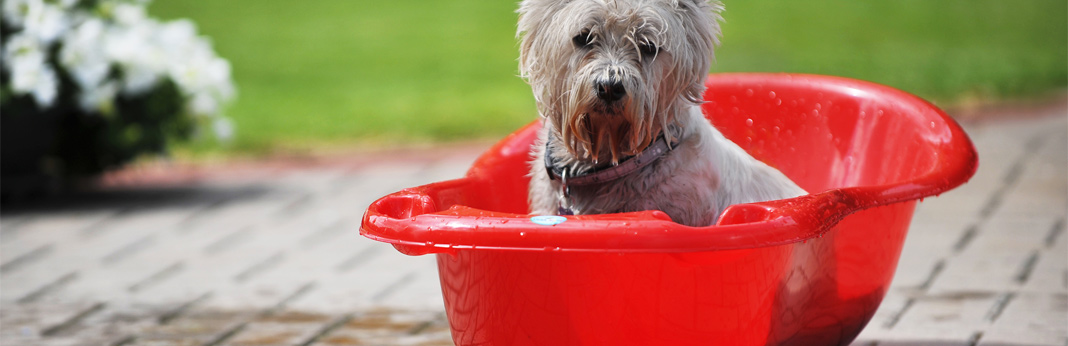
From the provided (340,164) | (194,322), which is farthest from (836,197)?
(340,164)

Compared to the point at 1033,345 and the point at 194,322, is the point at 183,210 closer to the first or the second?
the point at 194,322

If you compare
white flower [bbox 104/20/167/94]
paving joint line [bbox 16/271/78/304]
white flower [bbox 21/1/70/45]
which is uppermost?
white flower [bbox 21/1/70/45]

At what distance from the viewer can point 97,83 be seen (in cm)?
619

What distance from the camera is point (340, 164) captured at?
7445 mm

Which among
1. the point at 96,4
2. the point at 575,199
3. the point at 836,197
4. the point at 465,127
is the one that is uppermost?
the point at 96,4

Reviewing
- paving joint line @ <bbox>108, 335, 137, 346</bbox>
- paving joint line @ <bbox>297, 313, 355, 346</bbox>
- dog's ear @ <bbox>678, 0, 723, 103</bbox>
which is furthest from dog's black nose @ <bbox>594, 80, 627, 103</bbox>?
paving joint line @ <bbox>108, 335, 137, 346</bbox>

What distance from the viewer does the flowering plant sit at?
6.14 meters

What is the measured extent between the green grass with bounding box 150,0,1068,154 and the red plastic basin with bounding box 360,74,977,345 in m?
5.22

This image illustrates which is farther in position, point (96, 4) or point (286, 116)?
point (286, 116)

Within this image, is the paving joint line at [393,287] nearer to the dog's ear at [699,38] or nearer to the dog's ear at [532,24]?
the dog's ear at [532,24]

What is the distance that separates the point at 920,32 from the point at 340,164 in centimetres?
799

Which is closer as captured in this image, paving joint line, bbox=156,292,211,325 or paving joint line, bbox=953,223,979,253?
paving joint line, bbox=156,292,211,325

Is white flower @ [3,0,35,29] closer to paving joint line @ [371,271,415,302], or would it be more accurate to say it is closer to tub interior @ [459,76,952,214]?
paving joint line @ [371,271,415,302]

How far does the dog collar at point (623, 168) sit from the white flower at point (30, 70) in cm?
385
